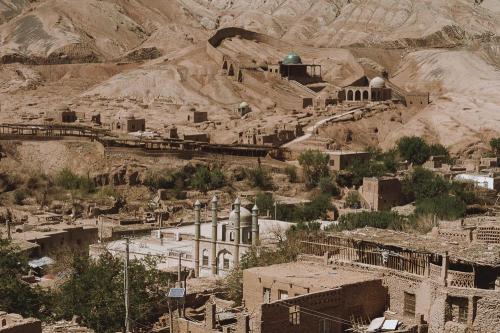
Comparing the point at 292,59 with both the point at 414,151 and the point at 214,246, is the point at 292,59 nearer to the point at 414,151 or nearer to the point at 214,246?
the point at 414,151

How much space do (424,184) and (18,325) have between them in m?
29.9

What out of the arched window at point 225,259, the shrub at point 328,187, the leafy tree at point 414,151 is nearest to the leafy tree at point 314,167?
the shrub at point 328,187

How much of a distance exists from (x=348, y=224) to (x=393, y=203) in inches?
504

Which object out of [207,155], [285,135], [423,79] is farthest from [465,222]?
[423,79]

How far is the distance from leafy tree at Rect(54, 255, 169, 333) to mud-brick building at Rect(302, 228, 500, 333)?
337cm

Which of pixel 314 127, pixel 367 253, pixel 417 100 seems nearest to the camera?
pixel 367 253

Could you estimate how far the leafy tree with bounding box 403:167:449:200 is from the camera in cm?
4134

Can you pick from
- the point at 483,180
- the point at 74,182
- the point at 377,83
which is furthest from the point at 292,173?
the point at 377,83

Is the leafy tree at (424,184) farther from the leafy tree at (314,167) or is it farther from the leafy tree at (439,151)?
the leafy tree at (439,151)

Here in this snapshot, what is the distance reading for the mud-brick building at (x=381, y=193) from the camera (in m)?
42.3

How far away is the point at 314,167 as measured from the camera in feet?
157

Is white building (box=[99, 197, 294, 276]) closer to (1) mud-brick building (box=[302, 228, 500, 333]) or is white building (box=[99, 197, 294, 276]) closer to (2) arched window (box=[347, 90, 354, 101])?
(1) mud-brick building (box=[302, 228, 500, 333])

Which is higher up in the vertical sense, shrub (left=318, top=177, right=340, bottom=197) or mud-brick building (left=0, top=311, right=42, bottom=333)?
shrub (left=318, top=177, right=340, bottom=197)

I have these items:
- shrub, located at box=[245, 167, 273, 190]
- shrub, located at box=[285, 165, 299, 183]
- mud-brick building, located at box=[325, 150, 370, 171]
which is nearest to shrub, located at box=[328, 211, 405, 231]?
shrub, located at box=[245, 167, 273, 190]
